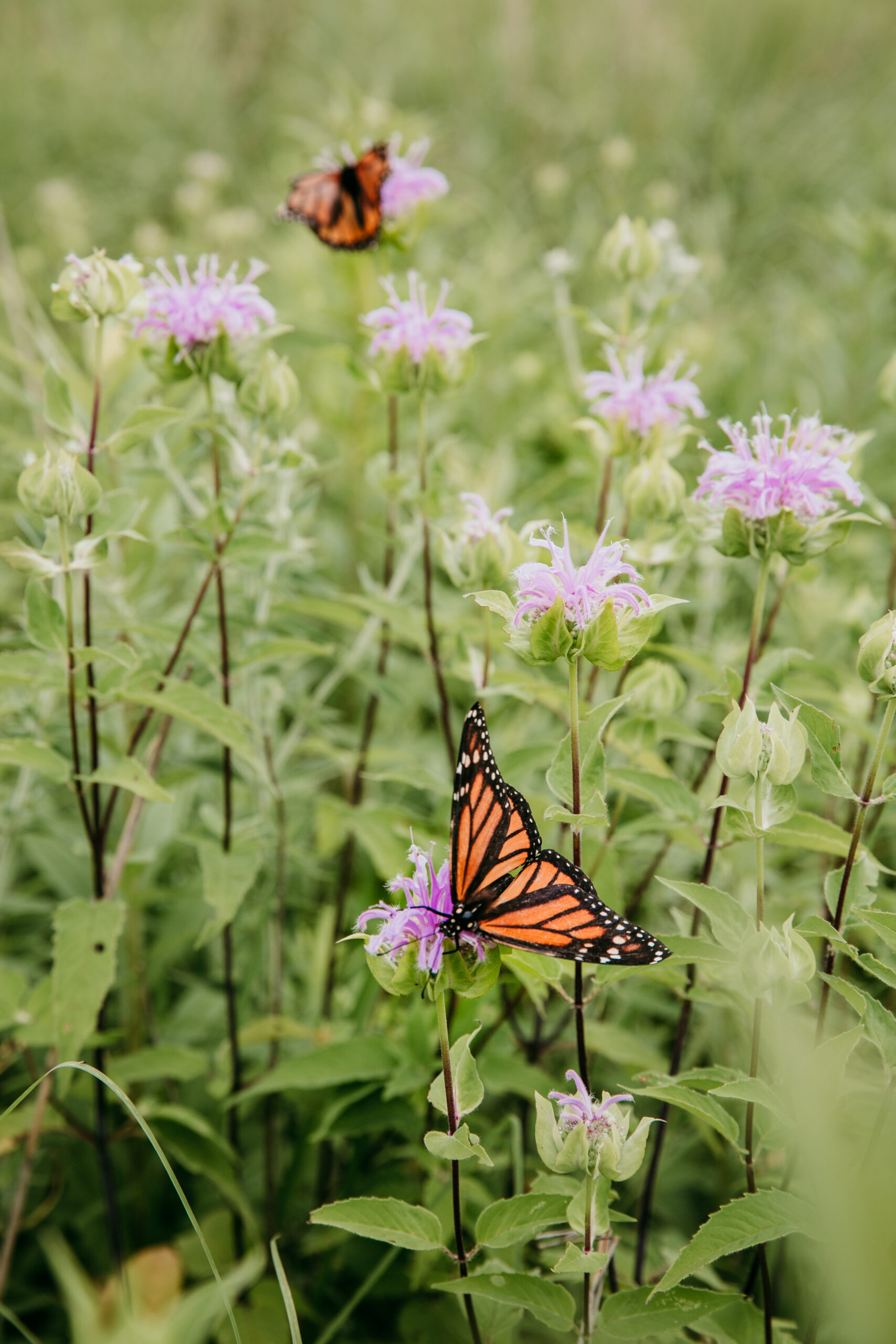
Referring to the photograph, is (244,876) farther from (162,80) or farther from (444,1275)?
(162,80)

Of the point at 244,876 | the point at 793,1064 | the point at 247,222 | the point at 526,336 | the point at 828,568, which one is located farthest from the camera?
the point at 526,336

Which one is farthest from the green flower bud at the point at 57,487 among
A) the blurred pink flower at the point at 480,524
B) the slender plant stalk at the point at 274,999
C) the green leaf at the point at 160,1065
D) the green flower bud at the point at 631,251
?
the green flower bud at the point at 631,251

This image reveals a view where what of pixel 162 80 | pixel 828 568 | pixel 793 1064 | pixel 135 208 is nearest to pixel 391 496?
pixel 793 1064

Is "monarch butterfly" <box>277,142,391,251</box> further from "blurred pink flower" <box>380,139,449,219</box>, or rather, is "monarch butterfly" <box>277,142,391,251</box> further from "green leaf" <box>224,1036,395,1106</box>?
"green leaf" <box>224,1036,395,1106</box>

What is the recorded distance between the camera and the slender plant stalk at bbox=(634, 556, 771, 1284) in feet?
3.35

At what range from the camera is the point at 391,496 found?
1477 millimetres

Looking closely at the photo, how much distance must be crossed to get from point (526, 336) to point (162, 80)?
12.3ft

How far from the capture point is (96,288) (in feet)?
3.61

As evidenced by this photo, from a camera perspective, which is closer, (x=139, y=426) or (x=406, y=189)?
(x=139, y=426)

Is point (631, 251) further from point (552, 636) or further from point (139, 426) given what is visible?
point (552, 636)

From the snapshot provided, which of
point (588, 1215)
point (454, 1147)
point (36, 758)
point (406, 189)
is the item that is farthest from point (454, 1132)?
point (406, 189)

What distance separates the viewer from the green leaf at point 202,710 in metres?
1.08

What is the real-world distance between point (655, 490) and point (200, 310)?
0.60 metres

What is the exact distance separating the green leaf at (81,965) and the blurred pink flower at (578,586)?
2.11ft
